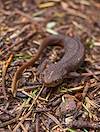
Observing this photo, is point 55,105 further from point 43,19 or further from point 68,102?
point 43,19

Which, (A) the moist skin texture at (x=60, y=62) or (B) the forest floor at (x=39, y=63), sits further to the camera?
(A) the moist skin texture at (x=60, y=62)

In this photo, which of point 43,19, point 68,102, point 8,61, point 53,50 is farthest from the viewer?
point 43,19

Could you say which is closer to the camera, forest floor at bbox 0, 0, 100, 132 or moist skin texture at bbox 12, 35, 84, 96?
forest floor at bbox 0, 0, 100, 132

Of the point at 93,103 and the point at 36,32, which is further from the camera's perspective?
the point at 36,32

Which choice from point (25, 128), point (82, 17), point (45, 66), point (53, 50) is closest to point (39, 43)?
point (53, 50)

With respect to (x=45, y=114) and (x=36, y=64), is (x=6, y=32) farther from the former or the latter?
(x=45, y=114)

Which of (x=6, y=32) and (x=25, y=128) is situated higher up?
(x=6, y=32)

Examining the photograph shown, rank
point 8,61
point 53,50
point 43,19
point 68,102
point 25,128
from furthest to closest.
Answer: point 43,19, point 53,50, point 8,61, point 68,102, point 25,128
